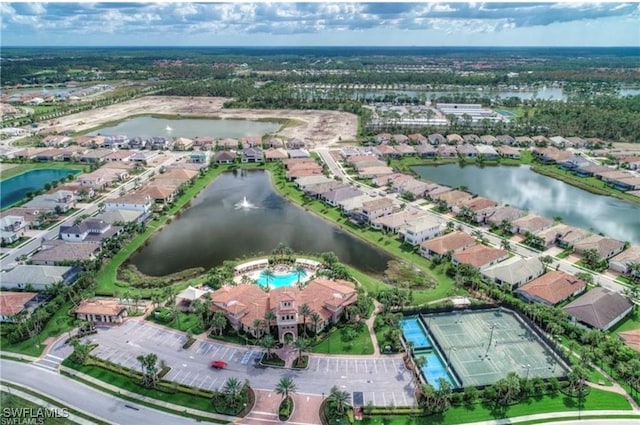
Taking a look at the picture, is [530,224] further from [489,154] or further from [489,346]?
[489,154]

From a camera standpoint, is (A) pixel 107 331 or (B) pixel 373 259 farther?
(B) pixel 373 259

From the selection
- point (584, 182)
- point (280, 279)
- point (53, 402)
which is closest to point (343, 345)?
point (280, 279)

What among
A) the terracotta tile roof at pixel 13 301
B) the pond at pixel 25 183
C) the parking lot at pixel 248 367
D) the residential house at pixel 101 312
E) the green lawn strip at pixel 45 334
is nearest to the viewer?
the parking lot at pixel 248 367

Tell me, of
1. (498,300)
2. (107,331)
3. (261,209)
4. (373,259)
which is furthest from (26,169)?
(498,300)

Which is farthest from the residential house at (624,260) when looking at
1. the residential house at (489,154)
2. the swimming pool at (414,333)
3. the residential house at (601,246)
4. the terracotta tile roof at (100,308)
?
the terracotta tile roof at (100,308)

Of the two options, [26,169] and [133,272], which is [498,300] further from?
[26,169]

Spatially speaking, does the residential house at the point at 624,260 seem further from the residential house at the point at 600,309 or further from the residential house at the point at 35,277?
the residential house at the point at 35,277

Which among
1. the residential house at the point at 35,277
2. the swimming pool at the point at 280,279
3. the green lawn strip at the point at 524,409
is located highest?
the residential house at the point at 35,277
